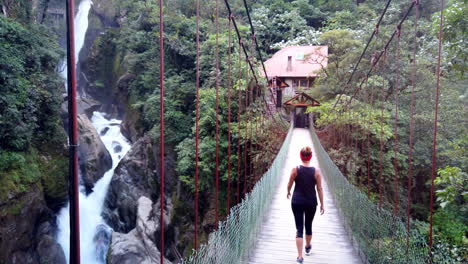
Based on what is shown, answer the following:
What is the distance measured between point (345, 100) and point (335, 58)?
248 centimetres

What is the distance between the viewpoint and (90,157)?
10234 mm

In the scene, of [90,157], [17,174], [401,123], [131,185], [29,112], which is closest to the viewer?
[17,174]

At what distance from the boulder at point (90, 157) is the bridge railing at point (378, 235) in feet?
27.8

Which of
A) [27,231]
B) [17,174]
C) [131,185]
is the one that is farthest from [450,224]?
[17,174]

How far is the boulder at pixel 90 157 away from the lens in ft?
33.3

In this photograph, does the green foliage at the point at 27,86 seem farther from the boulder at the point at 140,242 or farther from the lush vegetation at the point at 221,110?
the boulder at the point at 140,242

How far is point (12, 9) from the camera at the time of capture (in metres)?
8.65

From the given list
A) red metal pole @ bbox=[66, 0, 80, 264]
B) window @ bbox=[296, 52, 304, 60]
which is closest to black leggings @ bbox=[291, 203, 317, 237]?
red metal pole @ bbox=[66, 0, 80, 264]

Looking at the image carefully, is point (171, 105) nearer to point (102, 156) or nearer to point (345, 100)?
point (102, 156)

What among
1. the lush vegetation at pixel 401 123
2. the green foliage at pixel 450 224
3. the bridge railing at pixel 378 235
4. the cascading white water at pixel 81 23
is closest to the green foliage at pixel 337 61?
the lush vegetation at pixel 401 123

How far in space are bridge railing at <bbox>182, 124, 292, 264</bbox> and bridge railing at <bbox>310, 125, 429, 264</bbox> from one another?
0.93 meters

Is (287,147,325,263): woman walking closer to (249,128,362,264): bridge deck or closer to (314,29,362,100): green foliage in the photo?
(249,128,362,264): bridge deck

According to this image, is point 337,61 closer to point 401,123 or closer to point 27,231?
point 401,123

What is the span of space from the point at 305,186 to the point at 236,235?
24.5 inches
